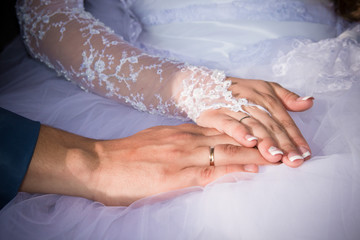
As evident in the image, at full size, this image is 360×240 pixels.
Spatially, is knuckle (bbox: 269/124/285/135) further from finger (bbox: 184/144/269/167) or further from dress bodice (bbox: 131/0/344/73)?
dress bodice (bbox: 131/0/344/73)

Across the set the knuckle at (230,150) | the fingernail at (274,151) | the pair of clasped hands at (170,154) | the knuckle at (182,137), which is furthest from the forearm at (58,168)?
the fingernail at (274,151)

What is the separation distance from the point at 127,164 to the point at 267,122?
1.59 feet

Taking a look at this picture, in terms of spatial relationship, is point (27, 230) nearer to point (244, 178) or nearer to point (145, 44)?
point (244, 178)

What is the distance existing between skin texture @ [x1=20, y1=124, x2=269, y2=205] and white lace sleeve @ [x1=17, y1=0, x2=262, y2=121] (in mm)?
168

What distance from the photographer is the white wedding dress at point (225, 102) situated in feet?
2.12

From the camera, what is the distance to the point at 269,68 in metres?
1.14

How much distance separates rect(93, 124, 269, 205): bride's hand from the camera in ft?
2.59

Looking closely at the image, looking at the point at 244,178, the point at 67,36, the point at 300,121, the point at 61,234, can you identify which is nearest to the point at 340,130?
the point at 300,121

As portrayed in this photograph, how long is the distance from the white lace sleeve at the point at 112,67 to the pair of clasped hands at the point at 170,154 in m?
0.10

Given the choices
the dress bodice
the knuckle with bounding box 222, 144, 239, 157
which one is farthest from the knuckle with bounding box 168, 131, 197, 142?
the dress bodice

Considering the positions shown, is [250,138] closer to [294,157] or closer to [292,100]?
[294,157]

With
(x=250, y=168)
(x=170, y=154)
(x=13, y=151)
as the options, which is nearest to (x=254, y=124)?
(x=250, y=168)

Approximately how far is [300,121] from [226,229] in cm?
51

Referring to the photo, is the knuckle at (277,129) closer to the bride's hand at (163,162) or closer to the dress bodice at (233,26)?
the bride's hand at (163,162)
